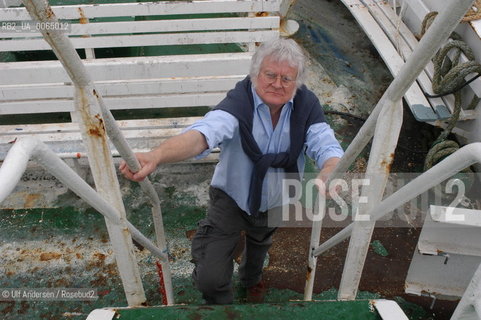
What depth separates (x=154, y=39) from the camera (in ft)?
13.0

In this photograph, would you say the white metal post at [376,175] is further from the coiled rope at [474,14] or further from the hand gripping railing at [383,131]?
the coiled rope at [474,14]

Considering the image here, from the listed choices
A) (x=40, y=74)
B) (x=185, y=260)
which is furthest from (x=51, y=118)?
(x=185, y=260)

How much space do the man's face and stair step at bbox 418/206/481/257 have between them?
1049 millimetres

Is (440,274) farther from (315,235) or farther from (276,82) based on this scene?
(276,82)

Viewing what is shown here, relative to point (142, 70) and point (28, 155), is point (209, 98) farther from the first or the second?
point (28, 155)

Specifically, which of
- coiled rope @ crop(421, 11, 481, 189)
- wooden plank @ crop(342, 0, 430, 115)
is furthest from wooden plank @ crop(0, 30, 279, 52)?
coiled rope @ crop(421, 11, 481, 189)

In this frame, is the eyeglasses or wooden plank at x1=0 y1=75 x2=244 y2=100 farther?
wooden plank at x1=0 y1=75 x2=244 y2=100

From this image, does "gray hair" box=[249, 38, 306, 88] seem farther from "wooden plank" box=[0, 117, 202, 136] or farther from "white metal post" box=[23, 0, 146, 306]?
"wooden plank" box=[0, 117, 202, 136]

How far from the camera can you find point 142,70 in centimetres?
362

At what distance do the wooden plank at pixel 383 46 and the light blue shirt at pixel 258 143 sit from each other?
2104 mm

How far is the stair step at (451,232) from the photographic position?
7.62ft

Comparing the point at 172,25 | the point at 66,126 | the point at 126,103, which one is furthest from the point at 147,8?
the point at 66,126

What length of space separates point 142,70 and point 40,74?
0.82 metres

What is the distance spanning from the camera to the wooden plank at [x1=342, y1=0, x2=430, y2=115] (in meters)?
3.91
